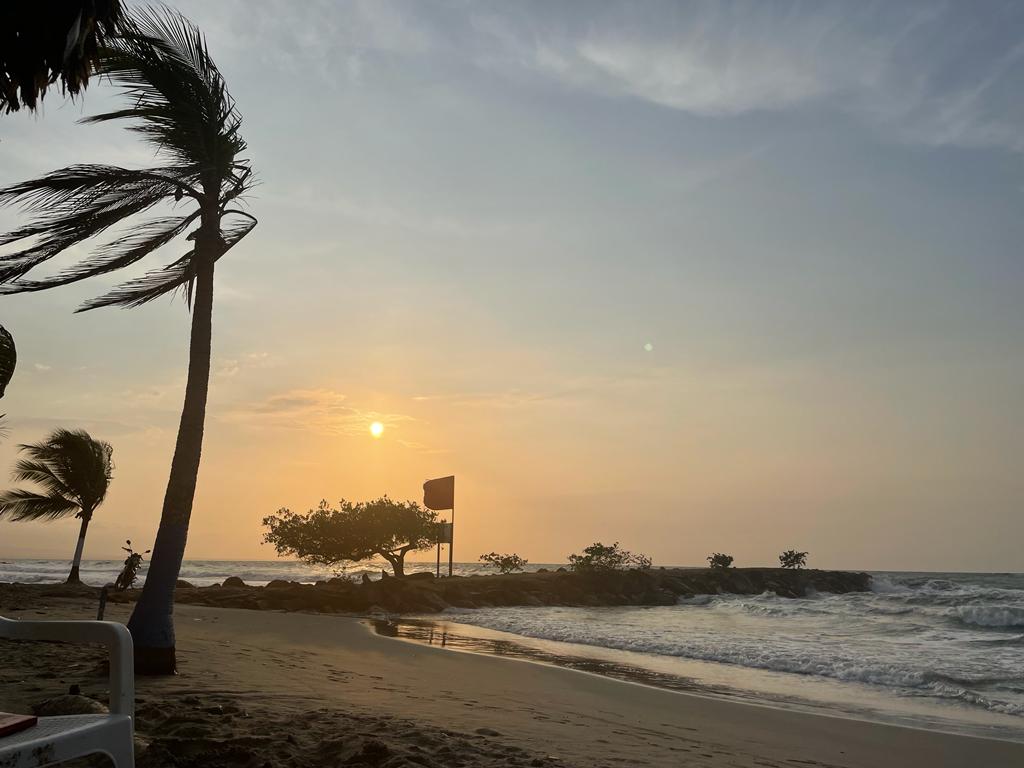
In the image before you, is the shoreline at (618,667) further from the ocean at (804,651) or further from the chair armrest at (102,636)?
the chair armrest at (102,636)

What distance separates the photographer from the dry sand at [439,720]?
5305mm

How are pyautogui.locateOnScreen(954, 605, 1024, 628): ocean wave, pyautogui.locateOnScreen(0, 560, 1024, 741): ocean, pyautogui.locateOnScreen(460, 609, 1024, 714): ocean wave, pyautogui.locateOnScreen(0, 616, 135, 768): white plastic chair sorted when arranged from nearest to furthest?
pyautogui.locateOnScreen(0, 616, 135, 768): white plastic chair, pyautogui.locateOnScreen(0, 560, 1024, 741): ocean, pyautogui.locateOnScreen(460, 609, 1024, 714): ocean wave, pyautogui.locateOnScreen(954, 605, 1024, 628): ocean wave

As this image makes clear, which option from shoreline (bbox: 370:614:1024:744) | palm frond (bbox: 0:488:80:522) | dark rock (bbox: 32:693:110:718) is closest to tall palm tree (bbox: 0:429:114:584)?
palm frond (bbox: 0:488:80:522)

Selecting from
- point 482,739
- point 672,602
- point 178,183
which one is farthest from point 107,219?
point 672,602

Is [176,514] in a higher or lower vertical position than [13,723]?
higher

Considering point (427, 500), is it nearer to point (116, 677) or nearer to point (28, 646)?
point (28, 646)

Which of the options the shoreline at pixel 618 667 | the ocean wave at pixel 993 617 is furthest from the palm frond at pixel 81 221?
the ocean wave at pixel 993 617

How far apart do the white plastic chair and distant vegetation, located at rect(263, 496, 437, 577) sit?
32.4 meters

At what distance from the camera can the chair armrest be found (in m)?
3.49

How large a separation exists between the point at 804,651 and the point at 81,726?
52.5 ft

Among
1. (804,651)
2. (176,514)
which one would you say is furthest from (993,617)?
(176,514)

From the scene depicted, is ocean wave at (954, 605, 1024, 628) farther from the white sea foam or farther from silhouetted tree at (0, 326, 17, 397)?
silhouetted tree at (0, 326, 17, 397)

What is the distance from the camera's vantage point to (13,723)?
9.11ft

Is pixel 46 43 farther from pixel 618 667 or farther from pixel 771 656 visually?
pixel 771 656
